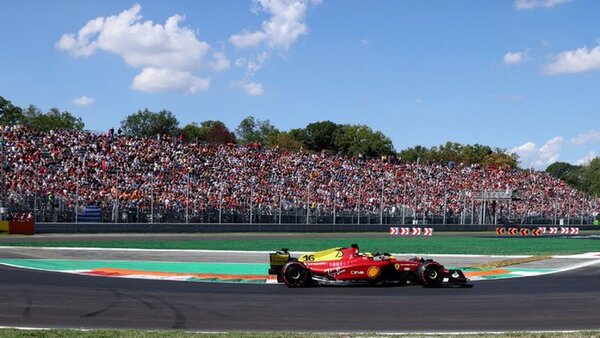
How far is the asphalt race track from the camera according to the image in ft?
41.5

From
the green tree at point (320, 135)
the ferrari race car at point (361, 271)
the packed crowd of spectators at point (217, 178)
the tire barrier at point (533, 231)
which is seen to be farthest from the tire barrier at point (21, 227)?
the green tree at point (320, 135)

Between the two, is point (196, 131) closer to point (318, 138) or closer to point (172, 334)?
point (318, 138)

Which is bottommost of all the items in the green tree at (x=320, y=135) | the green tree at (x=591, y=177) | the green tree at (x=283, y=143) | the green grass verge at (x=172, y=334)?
the green grass verge at (x=172, y=334)

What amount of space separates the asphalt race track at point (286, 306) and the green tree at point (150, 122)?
98157mm

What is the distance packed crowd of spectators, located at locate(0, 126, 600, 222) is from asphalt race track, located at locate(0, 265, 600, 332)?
2759 cm

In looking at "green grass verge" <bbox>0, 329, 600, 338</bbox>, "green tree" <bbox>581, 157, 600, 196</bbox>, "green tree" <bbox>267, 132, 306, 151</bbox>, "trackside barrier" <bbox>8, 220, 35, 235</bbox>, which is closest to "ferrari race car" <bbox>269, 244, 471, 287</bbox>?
"green grass verge" <bbox>0, 329, 600, 338</bbox>

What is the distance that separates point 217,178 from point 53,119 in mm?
51796

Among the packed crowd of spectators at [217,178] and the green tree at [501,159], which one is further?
the green tree at [501,159]

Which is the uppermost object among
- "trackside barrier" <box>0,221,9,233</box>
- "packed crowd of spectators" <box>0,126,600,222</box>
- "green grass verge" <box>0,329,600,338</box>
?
"packed crowd of spectators" <box>0,126,600,222</box>

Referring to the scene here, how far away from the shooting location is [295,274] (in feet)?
59.7

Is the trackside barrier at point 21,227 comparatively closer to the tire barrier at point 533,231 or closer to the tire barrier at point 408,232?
the tire barrier at point 408,232

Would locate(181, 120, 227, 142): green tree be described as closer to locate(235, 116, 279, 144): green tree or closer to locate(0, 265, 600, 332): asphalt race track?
locate(235, 116, 279, 144): green tree

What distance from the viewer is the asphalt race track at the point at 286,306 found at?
12648mm

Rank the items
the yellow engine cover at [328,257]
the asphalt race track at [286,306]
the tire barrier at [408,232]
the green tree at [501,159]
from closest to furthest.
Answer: the asphalt race track at [286,306] < the yellow engine cover at [328,257] < the tire barrier at [408,232] < the green tree at [501,159]
